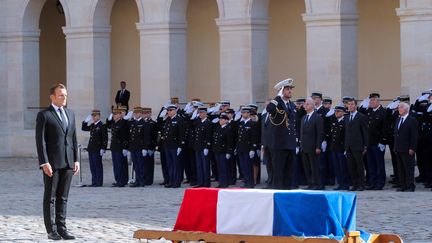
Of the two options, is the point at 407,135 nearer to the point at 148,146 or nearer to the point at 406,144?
the point at 406,144

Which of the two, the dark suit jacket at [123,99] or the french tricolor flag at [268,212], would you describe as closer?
the french tricolor flag at [268,212]

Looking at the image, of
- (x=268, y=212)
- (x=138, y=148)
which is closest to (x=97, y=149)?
(x=138, y=148)

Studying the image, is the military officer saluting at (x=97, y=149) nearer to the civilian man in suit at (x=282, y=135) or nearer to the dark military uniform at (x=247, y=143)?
the dark military uniform at (x=247, y=143)

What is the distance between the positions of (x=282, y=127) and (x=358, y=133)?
343 cm

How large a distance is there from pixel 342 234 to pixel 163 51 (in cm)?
2174

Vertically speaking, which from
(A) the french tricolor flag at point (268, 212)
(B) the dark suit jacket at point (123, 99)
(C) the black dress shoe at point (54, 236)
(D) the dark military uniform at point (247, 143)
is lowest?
(C) the black dress shoe at point (54, 236)

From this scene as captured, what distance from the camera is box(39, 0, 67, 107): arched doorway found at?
38594mm

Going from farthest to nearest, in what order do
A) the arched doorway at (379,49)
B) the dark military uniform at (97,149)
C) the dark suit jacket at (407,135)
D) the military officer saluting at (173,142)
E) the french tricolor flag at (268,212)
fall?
the arched doorway at (379,49)
the dark military uniform at (97,149)
the military officer saluting at (173,142)
the dark suit jacket at (407,135)
the french tricolor flag at (268,212)

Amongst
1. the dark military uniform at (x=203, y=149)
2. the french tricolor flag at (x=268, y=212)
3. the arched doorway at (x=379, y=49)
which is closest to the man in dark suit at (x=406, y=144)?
the dark military uniform at (x=203, y=149)

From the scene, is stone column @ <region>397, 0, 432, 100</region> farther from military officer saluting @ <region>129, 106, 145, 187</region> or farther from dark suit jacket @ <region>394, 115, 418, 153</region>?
military officer saluting @ <region>129, 106, 145, 187</region>

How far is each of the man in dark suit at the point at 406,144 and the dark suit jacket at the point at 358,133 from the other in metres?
0.57

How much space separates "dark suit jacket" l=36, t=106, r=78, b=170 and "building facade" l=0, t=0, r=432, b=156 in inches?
517

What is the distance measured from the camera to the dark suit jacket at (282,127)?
1878 centimetres

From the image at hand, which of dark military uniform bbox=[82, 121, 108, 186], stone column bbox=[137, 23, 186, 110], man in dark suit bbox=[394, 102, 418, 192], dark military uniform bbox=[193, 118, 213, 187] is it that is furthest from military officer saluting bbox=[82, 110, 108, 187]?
stone column bbox=[137, 23, 186, 110]
